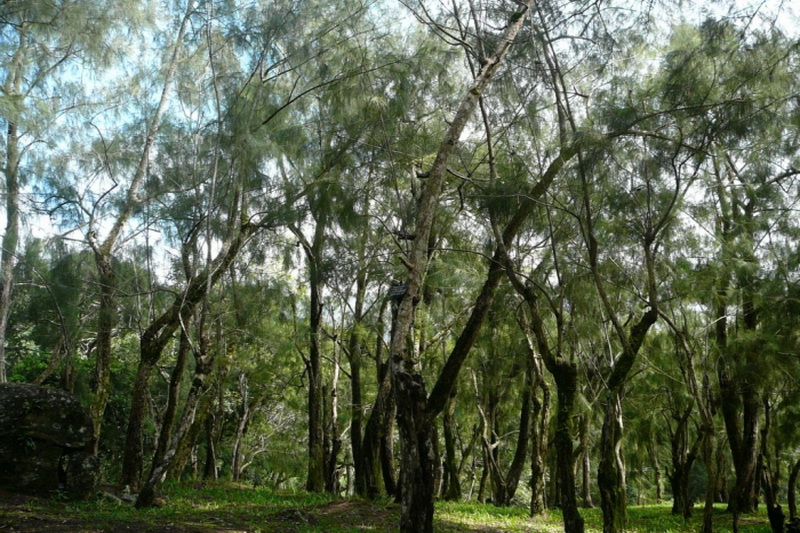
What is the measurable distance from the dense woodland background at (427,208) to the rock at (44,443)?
1267 millimetres

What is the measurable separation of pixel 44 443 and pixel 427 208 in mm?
6772

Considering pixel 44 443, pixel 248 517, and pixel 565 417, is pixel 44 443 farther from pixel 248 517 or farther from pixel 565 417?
pixel 565 417

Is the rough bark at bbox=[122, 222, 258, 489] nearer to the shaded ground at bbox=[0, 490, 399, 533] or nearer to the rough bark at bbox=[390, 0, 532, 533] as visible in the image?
the shaded ground at bbox=[0, 490, 399, 533]

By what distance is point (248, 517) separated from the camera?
9.47 metres

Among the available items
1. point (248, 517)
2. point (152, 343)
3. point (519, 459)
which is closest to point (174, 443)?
point (248, 517)

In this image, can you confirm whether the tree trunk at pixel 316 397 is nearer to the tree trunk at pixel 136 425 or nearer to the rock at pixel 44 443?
the tree trunk at pixel 136 425

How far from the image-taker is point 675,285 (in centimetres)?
1198

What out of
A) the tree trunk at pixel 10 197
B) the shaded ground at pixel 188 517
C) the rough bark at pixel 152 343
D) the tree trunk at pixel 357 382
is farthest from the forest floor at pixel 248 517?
the tree trunk at pixel 10 197

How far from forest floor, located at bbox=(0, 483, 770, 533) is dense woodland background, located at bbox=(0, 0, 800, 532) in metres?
0.84

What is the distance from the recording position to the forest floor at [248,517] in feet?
25.2

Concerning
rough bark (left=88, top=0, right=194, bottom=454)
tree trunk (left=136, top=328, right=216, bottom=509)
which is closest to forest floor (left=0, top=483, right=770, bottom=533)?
tree trunk (left=136, top=328, right=216, bottom=509)

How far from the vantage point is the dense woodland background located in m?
8.80

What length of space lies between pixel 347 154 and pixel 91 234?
4958mm

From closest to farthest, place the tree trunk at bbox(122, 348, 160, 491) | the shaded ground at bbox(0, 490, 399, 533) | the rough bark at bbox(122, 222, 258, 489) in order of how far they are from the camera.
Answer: the shaded ground at bbox(0, 490, 399, 533) < the rough bark at bbox(122, 222, 258, 489) < the tree trunk at bbox(122, 348, 160, 491)
